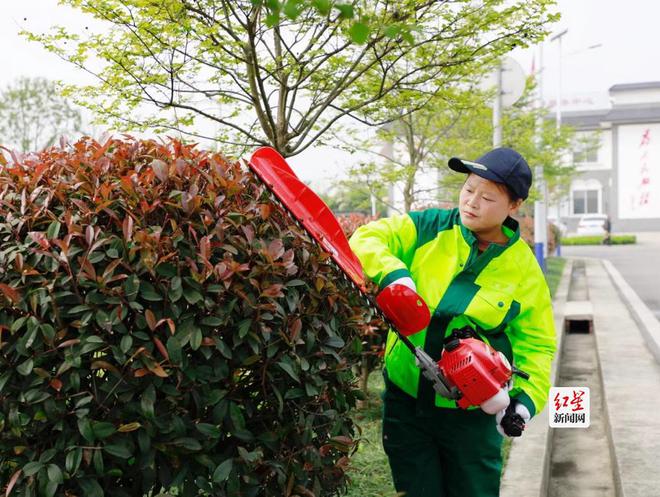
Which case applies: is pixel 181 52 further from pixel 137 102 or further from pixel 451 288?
pixel 451 288

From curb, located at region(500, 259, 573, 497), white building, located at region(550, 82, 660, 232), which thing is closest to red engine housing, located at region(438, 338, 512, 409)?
curb, located at region(500, 259, 573, 497)

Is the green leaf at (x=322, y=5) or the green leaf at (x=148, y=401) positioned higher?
the green leaf at (x=322, y=5)

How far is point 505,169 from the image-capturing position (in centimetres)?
246

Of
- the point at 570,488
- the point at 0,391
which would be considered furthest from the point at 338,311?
the point at 570,488

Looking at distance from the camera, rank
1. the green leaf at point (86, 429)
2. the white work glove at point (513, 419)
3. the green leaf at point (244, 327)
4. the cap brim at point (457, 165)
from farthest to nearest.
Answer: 1. the cap brim at point (457, 165)
2. the white work glove at point (513, 419)
3. the green leaf at point (244, 327)
4. the green leaf at point (86, 429)

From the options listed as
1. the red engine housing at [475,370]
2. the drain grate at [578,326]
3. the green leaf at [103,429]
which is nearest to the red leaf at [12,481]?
the green leaf at [103,429]

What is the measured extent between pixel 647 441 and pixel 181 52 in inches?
144

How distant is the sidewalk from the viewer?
3982mm

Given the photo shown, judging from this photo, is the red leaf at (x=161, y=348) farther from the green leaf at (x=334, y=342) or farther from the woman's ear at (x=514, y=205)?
the woman's ear at (x=514, y=205)

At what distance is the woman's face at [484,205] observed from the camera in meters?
2.48

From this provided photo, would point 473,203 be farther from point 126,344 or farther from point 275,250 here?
point 126,344

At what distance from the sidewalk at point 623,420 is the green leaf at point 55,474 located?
250cm

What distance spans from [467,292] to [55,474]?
4.36 feet

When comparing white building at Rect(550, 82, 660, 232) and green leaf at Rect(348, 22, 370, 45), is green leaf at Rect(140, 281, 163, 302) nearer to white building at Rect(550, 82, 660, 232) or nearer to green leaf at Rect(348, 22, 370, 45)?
green leaf at Rect(348, 22, 370, 45)
